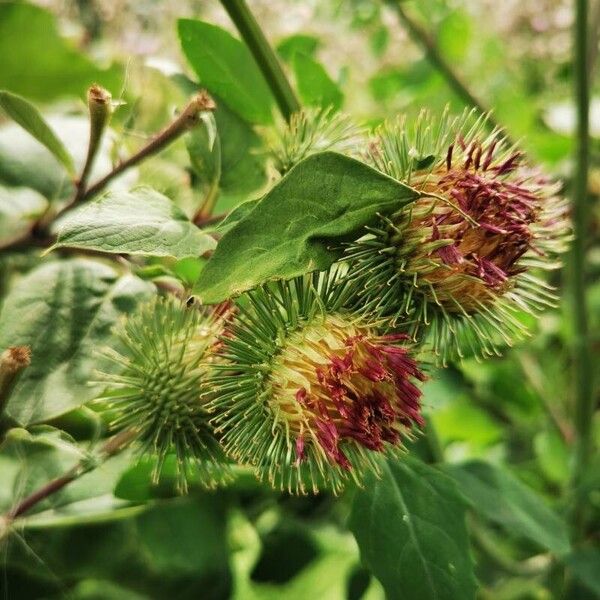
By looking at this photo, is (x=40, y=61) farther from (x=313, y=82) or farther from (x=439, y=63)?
(x=439, y=63)

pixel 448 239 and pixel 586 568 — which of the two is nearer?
pixel 448 239

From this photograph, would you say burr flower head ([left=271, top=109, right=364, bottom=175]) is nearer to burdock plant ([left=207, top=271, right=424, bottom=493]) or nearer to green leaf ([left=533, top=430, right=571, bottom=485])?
burdock plant ([left=207, top=271, right=424, bottom=493])

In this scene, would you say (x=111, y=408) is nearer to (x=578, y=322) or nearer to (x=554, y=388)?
(x=578, y=322)

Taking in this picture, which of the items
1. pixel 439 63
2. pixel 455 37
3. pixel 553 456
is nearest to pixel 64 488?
pixel 553 456

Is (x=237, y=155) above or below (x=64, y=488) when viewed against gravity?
above

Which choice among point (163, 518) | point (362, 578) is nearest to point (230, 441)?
point (163, 518)

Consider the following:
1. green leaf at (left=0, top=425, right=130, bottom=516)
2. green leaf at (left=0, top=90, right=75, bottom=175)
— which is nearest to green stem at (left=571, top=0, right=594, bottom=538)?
green leaf at (left=0, top=425, right=130, bottom=516)
